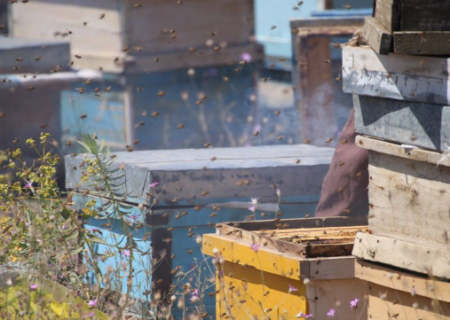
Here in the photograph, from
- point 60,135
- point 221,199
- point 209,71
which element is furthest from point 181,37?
point 221,199

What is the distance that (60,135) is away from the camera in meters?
6.00

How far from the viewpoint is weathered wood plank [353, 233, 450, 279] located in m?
2.17

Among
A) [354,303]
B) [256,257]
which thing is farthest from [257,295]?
[354,303]

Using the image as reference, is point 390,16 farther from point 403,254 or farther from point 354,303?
point 354,303

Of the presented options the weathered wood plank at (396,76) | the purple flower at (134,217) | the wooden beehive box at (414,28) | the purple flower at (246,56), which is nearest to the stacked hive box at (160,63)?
the purple flower at (246,56)

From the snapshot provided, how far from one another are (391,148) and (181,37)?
5.05m

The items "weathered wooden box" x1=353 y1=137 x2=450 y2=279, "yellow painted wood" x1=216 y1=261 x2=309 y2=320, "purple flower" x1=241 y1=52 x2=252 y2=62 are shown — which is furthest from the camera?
"purple flower" x1=241 y1=52 x2=252 y2=62

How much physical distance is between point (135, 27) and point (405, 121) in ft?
15.4

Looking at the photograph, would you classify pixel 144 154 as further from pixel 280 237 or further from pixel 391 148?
pixel 391 148

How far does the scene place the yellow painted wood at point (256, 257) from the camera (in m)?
2.48

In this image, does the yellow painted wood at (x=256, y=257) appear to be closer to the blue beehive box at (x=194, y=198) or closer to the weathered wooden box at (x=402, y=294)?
the weathered wooden box at (x=402, y=294)

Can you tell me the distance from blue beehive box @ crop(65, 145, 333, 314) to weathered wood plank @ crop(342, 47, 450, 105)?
973mm

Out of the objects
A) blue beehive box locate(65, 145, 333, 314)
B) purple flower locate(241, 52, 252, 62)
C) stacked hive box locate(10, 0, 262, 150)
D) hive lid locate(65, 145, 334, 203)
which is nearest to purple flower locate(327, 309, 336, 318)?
blue beehive box locate(65, 145, 333, 314)

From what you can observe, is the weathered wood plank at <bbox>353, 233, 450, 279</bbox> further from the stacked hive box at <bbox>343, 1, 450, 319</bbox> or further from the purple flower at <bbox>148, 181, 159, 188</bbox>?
the purple flower at <bbox>148, 181, 159, 188</bbox>
